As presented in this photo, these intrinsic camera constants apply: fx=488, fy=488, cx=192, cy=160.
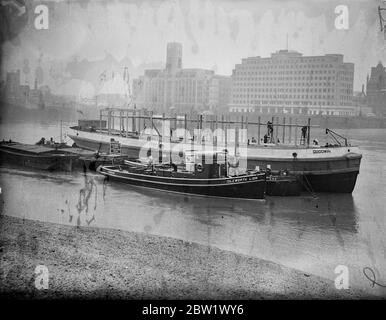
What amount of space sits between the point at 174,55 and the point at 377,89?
16.9ft

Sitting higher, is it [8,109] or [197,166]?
[8,109]

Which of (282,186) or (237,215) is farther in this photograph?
(282,186)

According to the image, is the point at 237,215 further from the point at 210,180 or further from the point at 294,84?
the point at 294,84

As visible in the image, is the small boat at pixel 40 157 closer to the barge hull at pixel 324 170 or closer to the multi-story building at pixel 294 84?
the multi-story building at pixel 294 84

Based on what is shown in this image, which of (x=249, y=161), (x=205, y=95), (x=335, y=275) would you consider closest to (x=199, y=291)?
(x=335, y=275)

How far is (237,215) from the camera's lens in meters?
12.3

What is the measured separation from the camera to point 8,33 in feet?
30.0

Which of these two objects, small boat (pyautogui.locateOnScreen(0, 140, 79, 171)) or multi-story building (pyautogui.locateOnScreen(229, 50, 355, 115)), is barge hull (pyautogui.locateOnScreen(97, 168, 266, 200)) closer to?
multi-story building (pyautogui.locateOnScreen(229, 50, 355, 115))

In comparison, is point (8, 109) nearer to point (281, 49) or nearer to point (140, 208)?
point (140, 208)

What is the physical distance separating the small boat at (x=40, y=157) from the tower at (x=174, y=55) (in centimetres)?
469

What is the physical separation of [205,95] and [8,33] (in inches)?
246

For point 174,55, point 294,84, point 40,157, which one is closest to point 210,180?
point 294,84

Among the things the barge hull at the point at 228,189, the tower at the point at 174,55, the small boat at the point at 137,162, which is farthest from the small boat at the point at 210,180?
the tower at the point at 174,55
